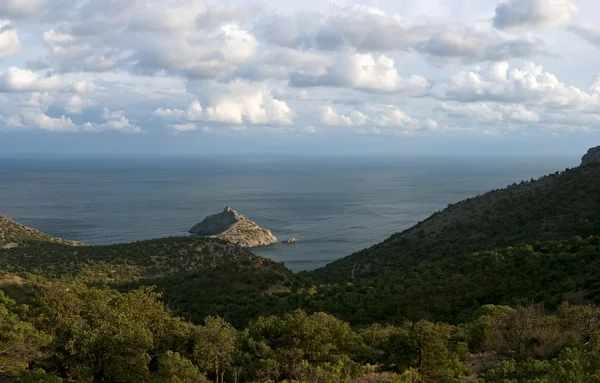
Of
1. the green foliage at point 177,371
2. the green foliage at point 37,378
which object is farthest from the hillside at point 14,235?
the green foliage at point 177,371

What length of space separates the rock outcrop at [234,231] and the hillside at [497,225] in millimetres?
64356

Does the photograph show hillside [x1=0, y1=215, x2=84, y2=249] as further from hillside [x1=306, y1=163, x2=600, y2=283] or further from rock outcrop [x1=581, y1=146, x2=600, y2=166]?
rock outcrop [x1=581, y1=146, x2=600, y2=166]

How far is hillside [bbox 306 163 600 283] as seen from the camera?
53.6 metres

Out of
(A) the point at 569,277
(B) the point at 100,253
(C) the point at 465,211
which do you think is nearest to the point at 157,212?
(B) the point at 100,253

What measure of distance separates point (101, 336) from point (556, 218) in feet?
178

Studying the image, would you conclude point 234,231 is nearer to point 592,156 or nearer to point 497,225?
point 497,225

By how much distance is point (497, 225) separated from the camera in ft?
199

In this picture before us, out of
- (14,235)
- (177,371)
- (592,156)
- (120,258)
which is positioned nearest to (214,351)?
(177,371)

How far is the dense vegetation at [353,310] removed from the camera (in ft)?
65.0

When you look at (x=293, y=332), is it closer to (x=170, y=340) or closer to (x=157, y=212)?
(x=170, y=340)

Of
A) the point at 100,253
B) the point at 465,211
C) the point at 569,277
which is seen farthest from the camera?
the point at 100,253

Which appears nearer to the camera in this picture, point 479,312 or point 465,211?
point 479,312

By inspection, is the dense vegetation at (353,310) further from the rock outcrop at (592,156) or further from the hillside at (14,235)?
the rock outcrop at (592,156)

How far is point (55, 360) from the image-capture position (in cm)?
2070
